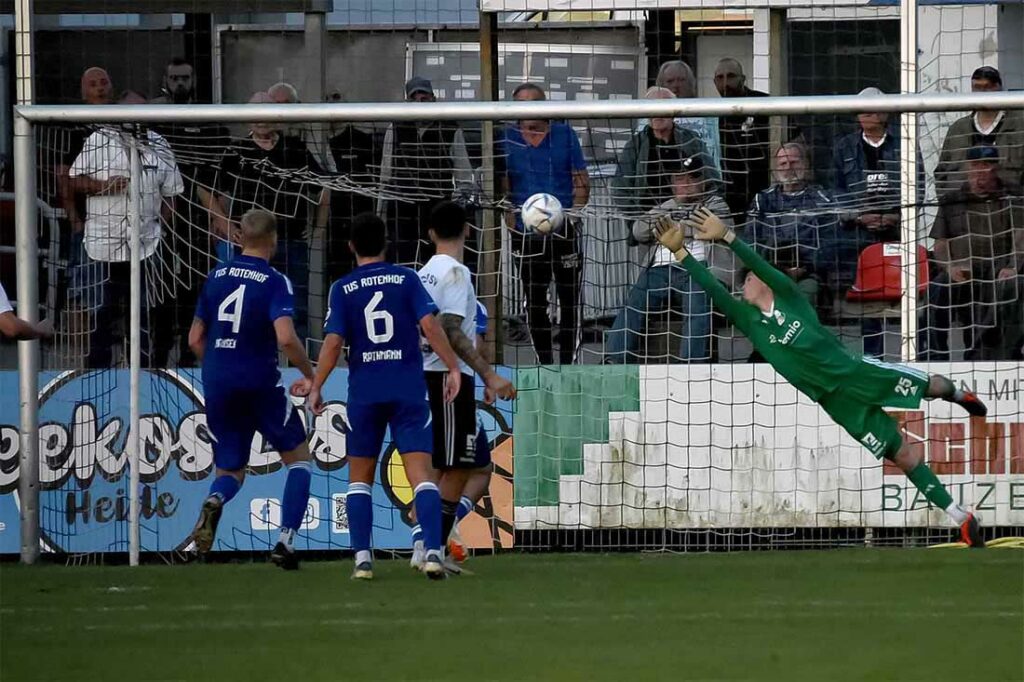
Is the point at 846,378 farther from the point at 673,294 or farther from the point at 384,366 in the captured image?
the point at 384,366

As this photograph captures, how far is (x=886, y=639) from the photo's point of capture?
6840 millimetres

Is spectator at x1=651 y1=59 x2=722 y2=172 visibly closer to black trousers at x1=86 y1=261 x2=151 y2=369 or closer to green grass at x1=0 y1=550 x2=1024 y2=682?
green grass at x1=0 y1=550 x2=1024 y2=682

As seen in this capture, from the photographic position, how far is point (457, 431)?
9.28 meters

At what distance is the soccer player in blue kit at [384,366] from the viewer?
8.73 m

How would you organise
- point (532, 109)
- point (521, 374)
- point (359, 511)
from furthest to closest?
point (521, 374) → point (532, 109) → point (359, 511)

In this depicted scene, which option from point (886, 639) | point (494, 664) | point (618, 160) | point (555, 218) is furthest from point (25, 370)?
point (886, 639)

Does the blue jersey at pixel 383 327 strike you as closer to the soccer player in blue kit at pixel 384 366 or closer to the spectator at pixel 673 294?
the soccer player in blue kit at pixel 384 366

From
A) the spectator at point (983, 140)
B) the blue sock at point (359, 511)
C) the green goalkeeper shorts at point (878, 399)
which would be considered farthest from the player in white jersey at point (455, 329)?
the spectator at point (983, 140)

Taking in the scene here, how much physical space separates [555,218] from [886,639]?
4126 mm

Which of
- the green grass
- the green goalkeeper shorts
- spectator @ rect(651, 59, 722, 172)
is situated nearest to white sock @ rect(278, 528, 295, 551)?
the green grass

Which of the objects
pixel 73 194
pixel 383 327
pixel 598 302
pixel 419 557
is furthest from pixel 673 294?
pixel 73 194

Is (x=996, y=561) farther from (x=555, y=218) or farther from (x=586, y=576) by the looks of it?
(x=555, y=218)

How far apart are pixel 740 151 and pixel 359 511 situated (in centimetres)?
452

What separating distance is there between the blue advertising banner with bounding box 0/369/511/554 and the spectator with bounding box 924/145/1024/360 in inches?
126
